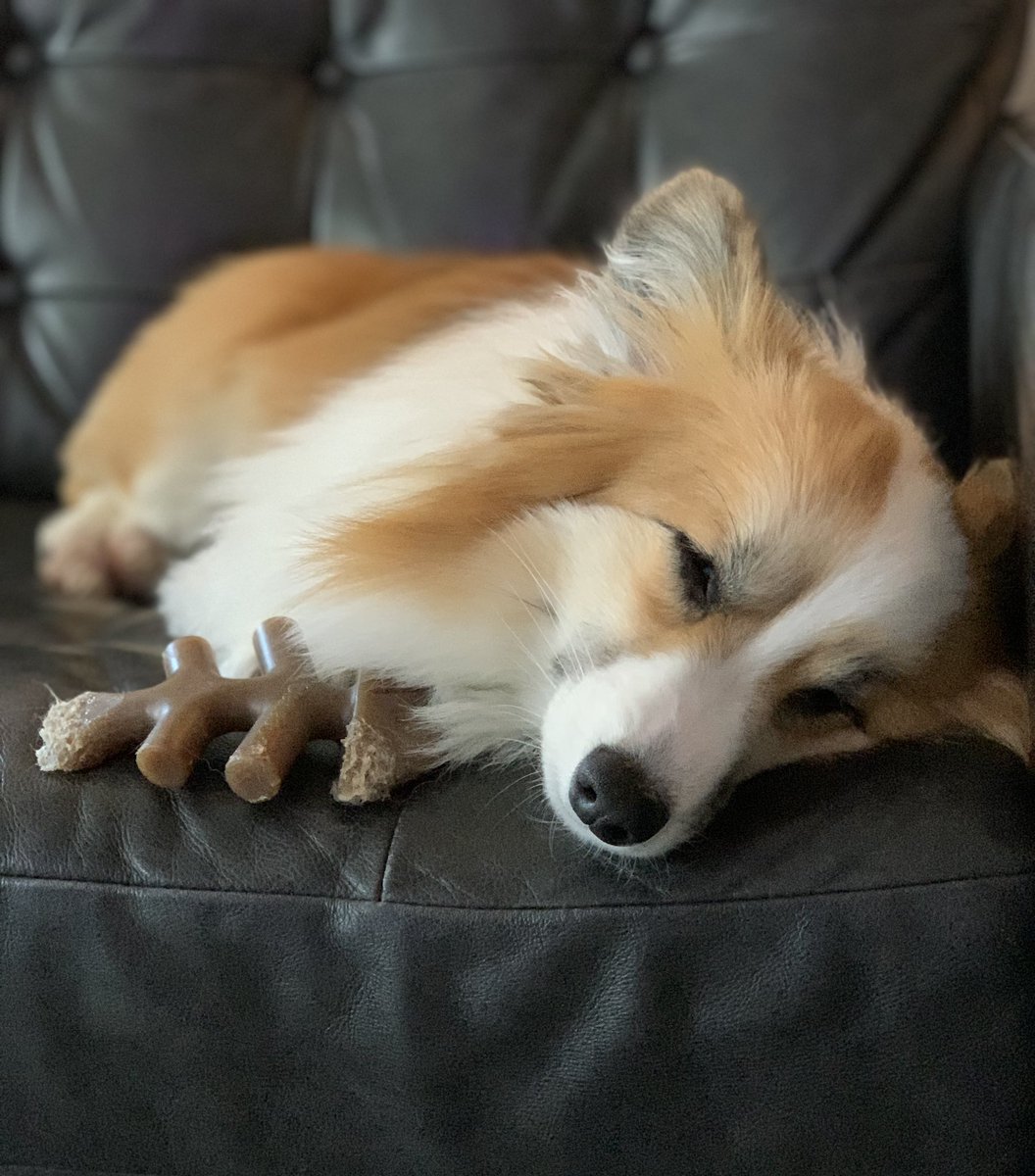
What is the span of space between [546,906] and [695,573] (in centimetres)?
39

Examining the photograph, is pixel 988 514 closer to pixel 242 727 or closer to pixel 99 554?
pixel 242 727

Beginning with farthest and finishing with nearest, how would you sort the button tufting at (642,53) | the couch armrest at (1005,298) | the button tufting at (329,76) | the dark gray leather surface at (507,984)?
the button tufting at (329,76) < the button tufting at (642,53) < the couch armrest at (1005,298) < the dark gray leather surface at (507,984)

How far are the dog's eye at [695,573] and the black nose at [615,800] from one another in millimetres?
208

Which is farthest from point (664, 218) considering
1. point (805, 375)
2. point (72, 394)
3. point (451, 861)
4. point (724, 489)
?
point (72, 394)

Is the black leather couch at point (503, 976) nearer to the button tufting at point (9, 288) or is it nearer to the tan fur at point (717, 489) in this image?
the tan fur at point (717, 489)

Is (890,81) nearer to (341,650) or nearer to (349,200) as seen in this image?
(349,200)

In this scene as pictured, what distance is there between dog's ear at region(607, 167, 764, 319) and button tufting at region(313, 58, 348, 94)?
110cm

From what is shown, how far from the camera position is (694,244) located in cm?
137

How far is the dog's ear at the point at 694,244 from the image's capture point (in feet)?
4.40

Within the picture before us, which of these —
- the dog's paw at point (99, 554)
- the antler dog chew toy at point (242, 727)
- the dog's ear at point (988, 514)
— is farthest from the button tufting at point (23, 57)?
the dog's ear at point (988, 514)

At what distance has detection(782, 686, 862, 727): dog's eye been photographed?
4.13 feet

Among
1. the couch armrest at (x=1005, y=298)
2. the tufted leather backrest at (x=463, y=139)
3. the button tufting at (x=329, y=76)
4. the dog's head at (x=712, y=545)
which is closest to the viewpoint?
the dog's head at (x=712, y=545)

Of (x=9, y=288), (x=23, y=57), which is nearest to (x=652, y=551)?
(x=9, y=288)

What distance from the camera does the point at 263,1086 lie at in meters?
1.07
